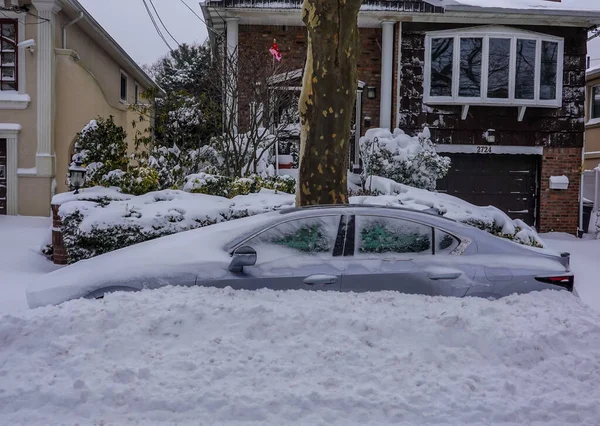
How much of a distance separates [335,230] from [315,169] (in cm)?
303

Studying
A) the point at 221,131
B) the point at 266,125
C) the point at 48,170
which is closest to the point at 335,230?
the point at 266,125

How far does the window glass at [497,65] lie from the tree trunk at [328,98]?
7.44 meters

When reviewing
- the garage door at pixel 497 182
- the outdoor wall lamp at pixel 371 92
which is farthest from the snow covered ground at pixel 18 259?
the garage door at pixel 497 182

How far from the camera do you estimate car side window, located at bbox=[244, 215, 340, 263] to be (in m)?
5.57

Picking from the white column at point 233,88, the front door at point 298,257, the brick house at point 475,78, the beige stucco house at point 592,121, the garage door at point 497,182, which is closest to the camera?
the front door at point 298,257

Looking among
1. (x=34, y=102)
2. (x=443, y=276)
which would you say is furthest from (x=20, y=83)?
(x=443, y=276)

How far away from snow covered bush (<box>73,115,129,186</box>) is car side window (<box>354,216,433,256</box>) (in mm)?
6005

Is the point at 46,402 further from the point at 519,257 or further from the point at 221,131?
the point at 221,131

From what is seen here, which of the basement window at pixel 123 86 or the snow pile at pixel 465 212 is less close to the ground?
the basement window at pixel 123 86

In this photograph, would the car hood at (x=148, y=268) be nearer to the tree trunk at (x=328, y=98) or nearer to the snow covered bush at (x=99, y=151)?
the tree trunk at (x=328, y=98)

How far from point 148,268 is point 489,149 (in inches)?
471

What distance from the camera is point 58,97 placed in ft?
52.0

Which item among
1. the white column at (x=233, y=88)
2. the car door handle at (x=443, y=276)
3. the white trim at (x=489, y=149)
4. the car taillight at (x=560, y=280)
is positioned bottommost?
the car taillight at (x=560, y=280)

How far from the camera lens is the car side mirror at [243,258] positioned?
5.30m
